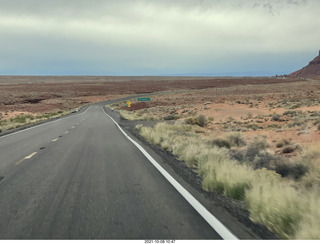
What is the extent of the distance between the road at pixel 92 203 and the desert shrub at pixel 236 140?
581 cm

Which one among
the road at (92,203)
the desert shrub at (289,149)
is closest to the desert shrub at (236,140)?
the desert shrub at (289,149)

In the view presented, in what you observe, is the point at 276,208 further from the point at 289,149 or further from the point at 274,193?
the point at 289,149

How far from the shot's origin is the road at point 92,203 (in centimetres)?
394

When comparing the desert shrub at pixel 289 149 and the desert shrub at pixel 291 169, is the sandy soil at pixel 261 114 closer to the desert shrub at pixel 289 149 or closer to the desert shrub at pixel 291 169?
the desert shrub at pixel 289 149

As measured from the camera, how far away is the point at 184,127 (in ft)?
65.9

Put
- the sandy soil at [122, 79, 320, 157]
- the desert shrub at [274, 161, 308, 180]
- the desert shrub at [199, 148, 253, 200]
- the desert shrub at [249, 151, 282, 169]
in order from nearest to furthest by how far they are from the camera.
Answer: the desert shrub at [199, 148, 253, 200], the desert shrub at [274, 161, 308, 180], the desert shrub at [249, 151, 282, 169], the sandy soil at [122, 79, 320, 157]

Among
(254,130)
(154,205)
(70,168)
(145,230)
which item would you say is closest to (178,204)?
(154,205)

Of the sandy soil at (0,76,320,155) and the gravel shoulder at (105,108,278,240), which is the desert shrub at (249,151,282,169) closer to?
the gravel shoulder at (105,108,278,240)

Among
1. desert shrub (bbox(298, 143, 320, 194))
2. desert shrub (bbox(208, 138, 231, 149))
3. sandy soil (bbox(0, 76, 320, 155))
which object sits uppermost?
desert shrub (bbox(298, 143, 320, 194))

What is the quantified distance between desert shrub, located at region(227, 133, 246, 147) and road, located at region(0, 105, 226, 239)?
5.81 m

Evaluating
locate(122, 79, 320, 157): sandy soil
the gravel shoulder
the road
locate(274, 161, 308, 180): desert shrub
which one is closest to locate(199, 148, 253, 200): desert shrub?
the gravel shoulder

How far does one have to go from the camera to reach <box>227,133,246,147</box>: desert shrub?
44.3 feet

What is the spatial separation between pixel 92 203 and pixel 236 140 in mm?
9705

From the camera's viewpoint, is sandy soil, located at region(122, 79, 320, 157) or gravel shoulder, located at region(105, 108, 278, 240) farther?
sandy soil, located at region(122, 79, 320, 157)
